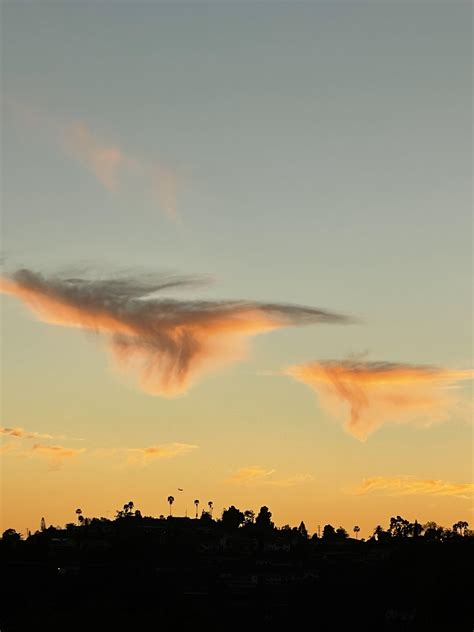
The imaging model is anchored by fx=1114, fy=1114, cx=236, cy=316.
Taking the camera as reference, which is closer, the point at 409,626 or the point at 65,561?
the point at 409,626

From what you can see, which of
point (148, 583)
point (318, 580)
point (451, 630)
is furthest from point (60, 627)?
point (318, 580)

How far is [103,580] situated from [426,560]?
51.6 metres

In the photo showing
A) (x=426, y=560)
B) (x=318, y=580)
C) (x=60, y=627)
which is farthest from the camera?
(x=318, y=580)

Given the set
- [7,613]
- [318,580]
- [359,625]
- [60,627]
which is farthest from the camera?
[318,580]

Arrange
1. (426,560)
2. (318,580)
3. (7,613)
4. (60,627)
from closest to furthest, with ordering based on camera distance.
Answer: (60,627)
(7,613)
(426,560)
(318,580)

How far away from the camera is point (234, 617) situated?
541 ft

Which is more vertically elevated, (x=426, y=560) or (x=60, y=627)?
(x=426, y=560)

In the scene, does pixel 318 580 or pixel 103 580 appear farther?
pixel 318 580

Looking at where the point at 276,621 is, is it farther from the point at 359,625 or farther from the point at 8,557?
the point at 8,557

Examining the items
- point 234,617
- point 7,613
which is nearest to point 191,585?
point 234,617

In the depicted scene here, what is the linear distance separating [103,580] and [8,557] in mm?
33624

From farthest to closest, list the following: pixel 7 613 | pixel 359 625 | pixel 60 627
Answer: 1. pixel 359 625
2. pixel 7 613
3. pixel 60 627

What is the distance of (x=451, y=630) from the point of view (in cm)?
14775

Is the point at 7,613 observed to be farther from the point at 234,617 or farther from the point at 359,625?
the point at 359,625
